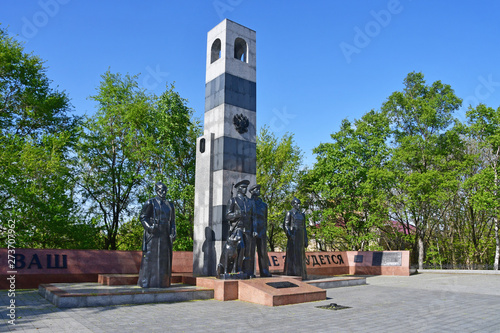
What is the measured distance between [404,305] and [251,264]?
411 centimetres

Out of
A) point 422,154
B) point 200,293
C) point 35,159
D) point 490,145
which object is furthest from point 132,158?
point 490,145

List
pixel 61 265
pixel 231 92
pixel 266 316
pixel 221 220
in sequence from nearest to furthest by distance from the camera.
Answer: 1. pixel 266 316
2. pixel 221 220
3. pixel 61 265
4. pixel 231 92

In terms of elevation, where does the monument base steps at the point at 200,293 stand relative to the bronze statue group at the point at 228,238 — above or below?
below

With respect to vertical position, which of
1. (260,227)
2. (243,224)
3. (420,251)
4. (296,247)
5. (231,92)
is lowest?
(420,251)

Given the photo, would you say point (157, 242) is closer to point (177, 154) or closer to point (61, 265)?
point (61, 265)

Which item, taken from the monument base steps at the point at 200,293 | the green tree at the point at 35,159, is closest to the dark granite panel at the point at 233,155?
the monument base steps at the point at 200,293

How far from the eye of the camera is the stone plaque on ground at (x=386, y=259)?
1951 cm

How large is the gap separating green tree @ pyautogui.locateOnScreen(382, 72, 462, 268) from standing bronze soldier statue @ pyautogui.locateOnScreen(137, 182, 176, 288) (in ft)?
59.2

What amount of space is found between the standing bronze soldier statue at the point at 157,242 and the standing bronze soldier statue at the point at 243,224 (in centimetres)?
167

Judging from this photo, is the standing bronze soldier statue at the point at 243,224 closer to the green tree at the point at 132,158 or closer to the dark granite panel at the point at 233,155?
the dark granite panel at the point at 233,155

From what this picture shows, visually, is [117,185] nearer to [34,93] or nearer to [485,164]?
[34,93]

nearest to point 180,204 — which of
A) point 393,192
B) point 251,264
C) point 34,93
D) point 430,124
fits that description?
point 34,93

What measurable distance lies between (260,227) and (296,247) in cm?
215

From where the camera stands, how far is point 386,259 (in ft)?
65.2
